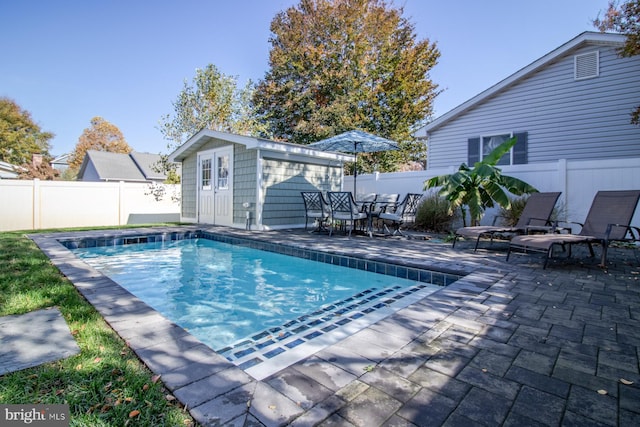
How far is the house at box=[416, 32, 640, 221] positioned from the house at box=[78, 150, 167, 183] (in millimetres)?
19044

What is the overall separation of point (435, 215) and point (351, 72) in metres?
12.0

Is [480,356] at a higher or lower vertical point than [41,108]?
lower

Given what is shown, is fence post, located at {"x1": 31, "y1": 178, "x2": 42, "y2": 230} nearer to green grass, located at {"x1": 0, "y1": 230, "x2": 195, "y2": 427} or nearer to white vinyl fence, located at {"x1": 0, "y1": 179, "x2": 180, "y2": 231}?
white vinyl fence, located at {"x1": 0, "y1": 179, "x2": 180, "y2": 231}

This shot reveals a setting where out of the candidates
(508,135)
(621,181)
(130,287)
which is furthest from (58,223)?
(621,181)

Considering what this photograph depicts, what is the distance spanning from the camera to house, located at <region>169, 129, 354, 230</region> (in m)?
9.40

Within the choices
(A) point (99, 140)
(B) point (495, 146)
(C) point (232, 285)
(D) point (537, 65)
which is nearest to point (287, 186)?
(C) point (232, 285)

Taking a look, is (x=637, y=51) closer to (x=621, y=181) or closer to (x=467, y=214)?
(x=621, y=181)

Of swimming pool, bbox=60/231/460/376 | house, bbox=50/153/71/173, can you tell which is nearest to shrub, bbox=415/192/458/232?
swimming pool, bbox=60/231/460/376

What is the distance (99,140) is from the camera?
34.8 m

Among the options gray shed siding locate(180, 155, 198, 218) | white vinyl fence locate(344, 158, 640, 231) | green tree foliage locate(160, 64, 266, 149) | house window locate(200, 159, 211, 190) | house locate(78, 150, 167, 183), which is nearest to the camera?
white vinyl fence locate(344, 158, 640, 231)

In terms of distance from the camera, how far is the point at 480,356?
193 cm

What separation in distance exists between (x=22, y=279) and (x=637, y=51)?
11489mm

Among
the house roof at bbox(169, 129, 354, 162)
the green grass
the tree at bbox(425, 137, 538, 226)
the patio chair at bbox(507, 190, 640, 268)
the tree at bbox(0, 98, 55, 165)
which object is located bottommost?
the green grass

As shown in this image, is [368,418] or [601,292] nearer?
[368,418]
